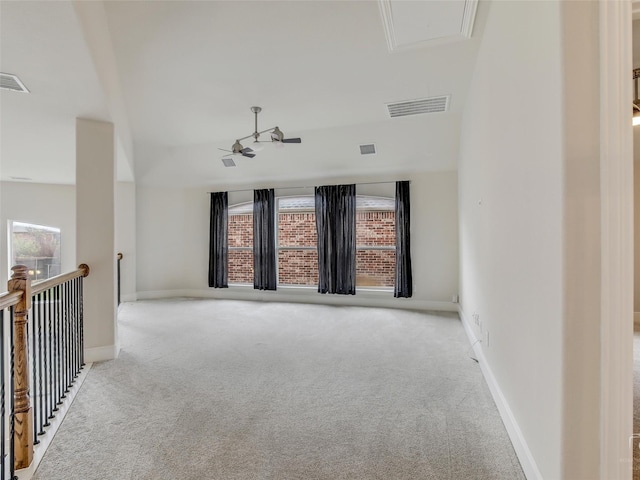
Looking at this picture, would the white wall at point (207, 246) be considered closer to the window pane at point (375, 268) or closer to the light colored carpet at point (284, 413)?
the window pane at point (375, 268)

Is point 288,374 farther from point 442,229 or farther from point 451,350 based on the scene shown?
point 442,229

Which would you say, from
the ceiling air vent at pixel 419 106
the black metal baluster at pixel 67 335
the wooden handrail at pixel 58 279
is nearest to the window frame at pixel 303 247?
the ceiling air vent at pixel 419 106

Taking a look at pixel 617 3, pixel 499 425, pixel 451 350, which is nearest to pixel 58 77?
pixel 617 3

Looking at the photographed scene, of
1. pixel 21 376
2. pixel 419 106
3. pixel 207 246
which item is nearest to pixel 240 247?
pixel 207 246

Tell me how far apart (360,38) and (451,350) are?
3.16 m

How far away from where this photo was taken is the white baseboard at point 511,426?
1.49 metres

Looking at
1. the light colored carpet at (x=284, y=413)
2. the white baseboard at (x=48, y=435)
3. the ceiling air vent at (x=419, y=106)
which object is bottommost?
the light colored carpet at (x=284, y=413)

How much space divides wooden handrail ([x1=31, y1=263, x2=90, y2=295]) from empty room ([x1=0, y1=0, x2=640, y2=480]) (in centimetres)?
2

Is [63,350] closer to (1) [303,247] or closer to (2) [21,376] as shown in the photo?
(2) [21,376]

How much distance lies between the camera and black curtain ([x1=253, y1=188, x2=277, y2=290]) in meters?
5.94

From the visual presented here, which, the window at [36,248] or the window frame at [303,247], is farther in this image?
the window at [36,248]

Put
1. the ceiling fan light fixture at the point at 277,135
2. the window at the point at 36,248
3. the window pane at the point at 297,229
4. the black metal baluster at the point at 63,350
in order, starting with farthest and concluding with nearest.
Result: the window at the point at 36,248 → the window pane at the point at 297,229 → the ceiling fan light fixture at the point at 277,135 → the black metal baluster at the point at 63,350

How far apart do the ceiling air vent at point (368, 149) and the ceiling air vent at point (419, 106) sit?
71 centimetres

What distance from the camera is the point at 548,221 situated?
1.33 meters
